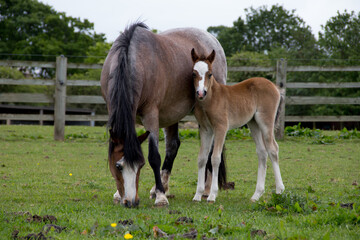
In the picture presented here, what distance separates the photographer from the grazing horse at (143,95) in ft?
16.2

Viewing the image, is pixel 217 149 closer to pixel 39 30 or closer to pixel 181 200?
pixel 181 200

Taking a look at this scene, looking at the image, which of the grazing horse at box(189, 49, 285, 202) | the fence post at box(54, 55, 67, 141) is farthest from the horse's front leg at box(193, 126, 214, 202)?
the fence post at box(54, 55, 67, 141)

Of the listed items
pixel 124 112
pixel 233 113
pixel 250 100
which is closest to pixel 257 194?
pixel 233 113

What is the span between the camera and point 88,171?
27.1ft

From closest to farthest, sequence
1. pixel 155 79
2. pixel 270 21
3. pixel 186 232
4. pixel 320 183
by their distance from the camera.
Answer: pixel 186 232 → pixel 155 79 → pixel 320 183 → pixel 270 21

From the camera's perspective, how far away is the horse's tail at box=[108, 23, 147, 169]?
489cm

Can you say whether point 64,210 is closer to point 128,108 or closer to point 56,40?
point 128,108

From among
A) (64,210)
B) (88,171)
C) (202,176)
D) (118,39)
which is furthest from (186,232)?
(88,171)

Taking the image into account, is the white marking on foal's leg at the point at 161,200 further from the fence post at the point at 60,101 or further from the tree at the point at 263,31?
the tree at the point at 263,31

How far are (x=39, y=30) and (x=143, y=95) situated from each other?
49.5 meters

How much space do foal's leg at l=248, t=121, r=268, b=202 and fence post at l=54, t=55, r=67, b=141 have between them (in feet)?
26.2

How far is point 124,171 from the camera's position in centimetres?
494

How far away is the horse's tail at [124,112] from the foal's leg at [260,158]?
6.18ft

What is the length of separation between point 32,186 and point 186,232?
3644mm
